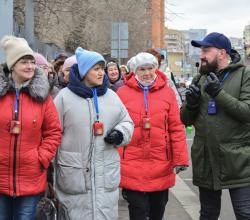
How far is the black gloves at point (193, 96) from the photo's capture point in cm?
464

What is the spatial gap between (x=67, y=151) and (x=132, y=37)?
33.3 metres

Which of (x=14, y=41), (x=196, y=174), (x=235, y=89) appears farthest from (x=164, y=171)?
(x=14, y=41)

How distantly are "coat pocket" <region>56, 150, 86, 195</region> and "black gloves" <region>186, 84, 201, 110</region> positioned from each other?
3.40 feet

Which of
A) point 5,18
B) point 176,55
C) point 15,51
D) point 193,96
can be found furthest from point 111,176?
point 176,55

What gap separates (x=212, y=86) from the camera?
4426 mm

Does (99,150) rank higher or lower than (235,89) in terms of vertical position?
lower

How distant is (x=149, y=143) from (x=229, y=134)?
795mm

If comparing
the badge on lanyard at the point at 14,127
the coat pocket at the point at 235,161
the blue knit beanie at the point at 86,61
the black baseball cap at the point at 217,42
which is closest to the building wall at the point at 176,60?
the black baseball cap at the point at 217,42

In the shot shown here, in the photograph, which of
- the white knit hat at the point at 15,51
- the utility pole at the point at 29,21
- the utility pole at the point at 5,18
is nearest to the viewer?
the white knit hat at the point at 15,51

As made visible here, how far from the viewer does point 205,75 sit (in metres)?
4.79

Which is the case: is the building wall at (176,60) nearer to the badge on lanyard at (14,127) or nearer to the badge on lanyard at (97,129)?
the badge on lanyard at (97,129)

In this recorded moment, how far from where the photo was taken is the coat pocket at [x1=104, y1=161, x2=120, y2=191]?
14.1 feet

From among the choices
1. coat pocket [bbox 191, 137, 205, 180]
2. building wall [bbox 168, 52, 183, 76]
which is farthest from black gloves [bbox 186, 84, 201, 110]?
building wall [bbox 168, 52, 183, 76]

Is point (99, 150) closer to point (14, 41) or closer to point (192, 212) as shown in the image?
point (14, 41)
